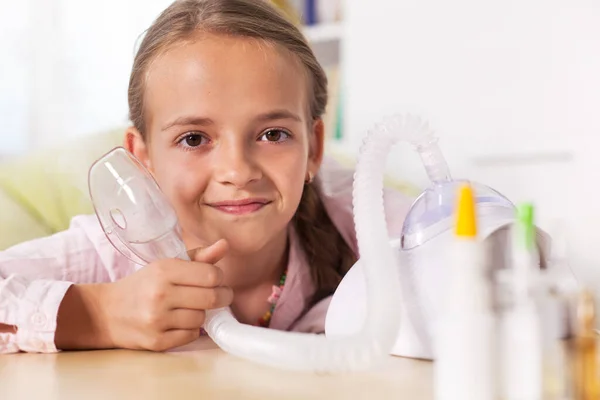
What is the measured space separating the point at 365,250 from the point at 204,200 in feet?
1.15

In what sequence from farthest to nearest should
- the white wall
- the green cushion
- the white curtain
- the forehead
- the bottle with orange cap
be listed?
the white curtain
the white wall
the green cushion
the forehead
the bottle with orange cap

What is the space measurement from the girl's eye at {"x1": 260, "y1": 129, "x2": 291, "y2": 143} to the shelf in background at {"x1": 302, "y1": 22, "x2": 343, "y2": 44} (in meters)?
1.51

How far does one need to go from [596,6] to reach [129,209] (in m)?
1.54

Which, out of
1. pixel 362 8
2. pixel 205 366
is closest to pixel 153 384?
pixel 205 366

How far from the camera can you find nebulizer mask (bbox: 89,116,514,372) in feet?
1.91

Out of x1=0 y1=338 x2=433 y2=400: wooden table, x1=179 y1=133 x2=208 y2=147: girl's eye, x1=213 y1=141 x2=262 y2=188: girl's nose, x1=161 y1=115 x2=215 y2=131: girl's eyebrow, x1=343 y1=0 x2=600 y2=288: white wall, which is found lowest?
x1=0 y1=338 x2=433 y2=400: wooden table

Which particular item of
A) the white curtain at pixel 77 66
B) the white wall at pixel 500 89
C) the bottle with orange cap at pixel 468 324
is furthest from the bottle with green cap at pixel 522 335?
the white curtain at pixel 77 66

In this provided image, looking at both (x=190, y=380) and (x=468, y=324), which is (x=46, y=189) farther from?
(x=468, y=324)

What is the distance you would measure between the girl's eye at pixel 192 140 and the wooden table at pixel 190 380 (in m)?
0.29

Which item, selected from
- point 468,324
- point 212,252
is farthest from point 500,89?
point 468,324

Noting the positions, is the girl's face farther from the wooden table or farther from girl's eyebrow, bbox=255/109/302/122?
Result: the wooden table

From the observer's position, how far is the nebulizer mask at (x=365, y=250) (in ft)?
1.91

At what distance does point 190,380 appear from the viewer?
610 millimetres

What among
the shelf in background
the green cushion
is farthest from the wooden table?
the shelf in background
